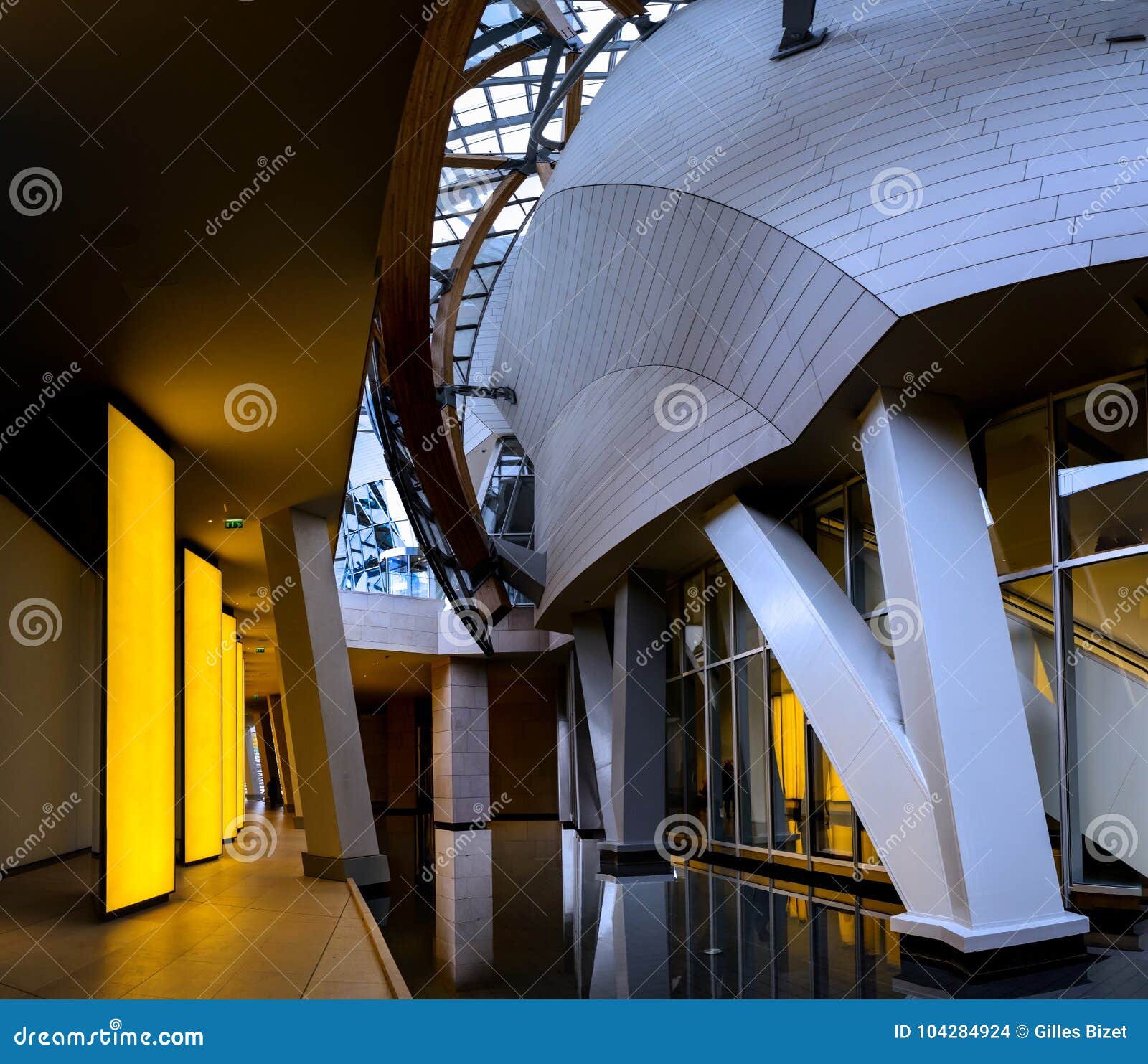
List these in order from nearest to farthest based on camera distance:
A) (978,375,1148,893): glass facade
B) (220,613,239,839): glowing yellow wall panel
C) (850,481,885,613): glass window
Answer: (978,375,1148,893): glass facade
(850,481,885,613): glass window
(220,613,239,839): glowing yellow wall panel

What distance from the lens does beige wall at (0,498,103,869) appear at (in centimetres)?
1206

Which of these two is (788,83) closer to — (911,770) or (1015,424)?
(1015,424)

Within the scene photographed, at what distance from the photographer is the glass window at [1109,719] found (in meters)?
9.01

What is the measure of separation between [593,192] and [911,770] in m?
9.10

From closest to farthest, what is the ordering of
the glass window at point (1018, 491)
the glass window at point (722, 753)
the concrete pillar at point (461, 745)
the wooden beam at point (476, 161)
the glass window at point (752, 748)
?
1. the glass window at point (1018, 491)
2. the glass window at point (752, 748)
3. the glass window at point (722, 753)
4. the wooden beam at point (476, 161)
5. the concrete pillar at point (461, 745)

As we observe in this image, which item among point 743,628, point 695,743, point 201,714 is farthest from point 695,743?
point 201,714

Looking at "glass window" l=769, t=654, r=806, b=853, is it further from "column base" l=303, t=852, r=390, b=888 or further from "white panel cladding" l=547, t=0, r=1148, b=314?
"white panel cladding" l=547, t=0, r=1148, b=314

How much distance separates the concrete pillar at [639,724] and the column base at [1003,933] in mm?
9254

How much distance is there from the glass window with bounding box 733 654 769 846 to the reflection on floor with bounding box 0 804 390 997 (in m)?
6.61

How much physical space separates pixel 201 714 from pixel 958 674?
36.5 ft

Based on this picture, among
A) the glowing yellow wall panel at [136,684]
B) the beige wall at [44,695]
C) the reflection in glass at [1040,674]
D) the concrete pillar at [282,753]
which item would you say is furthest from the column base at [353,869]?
the concrete pillar at [282,753]

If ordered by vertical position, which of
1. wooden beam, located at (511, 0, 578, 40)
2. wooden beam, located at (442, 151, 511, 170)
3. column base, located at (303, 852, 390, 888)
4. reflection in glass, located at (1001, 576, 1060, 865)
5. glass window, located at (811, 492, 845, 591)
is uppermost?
wooden beam, located at (442, 151, 511, 170)

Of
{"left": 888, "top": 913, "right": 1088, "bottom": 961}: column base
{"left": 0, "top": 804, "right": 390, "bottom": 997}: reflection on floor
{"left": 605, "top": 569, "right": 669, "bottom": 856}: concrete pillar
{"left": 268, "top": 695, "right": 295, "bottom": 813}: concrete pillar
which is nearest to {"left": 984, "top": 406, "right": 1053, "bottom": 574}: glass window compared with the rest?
{"left": 888, "top": 913, "right": 1088, "bottom": 961}: column base

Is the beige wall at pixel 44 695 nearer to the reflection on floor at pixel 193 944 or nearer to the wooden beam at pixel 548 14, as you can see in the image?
the reflection on floor at pixel 193 944
